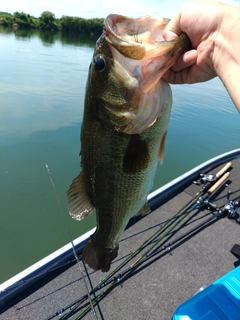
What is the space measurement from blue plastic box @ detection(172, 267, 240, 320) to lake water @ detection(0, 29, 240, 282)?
321cm

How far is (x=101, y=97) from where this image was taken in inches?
56.8

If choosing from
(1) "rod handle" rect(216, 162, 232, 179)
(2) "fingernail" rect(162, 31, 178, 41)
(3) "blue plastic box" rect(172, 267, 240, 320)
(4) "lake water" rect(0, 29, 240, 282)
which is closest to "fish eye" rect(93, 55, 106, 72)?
(2) "fingernail" rect(162, 31, 178, 41)

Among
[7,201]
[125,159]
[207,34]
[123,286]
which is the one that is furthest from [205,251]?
[7,201]

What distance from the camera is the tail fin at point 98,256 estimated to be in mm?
1771

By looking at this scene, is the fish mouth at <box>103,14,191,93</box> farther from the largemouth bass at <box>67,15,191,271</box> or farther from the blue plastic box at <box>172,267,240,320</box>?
the blue plastic box at <box>172,267,240,320</box>

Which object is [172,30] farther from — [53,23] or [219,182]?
[53,23]

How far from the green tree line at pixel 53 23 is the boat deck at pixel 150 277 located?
193ft

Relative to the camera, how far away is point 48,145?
8.45 meters

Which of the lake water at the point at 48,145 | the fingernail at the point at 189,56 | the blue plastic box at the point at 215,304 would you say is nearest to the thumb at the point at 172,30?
the fingernail at the point at 189,56

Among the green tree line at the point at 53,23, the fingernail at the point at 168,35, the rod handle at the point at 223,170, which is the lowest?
the green tree line at the point at 53,23

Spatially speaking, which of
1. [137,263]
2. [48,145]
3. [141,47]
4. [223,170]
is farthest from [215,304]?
[48,145]

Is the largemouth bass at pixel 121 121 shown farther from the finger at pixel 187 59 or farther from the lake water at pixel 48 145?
the lake water at pixel 48 145

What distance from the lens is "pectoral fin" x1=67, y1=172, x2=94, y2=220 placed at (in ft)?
5.62

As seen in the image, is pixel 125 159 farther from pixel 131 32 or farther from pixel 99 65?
pixel 131 32
